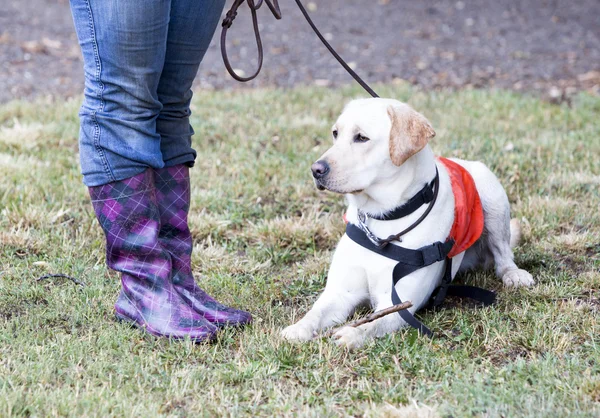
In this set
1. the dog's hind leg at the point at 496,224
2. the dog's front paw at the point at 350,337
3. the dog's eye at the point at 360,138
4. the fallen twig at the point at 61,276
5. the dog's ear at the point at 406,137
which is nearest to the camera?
the dog's front paw at the point at 350,337

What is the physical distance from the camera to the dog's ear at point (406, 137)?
111 inches

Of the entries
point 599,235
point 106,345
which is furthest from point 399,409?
point 599,235

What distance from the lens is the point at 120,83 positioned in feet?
8.24

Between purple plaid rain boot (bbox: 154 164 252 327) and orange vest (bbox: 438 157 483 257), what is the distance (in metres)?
0.91

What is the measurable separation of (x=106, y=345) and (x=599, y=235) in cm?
252

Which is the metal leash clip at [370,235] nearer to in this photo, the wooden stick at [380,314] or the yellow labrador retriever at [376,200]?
the yellow labrador retriever at [376,200]

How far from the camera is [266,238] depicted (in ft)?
12.7

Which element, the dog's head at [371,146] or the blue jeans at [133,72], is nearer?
the blue jeans at [133,72]

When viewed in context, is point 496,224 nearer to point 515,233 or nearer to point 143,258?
point 515,233

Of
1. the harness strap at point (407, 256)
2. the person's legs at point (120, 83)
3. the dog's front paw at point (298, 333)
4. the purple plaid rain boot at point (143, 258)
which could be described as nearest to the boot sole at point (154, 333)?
the purple plaid rain boot at point (143, 258)

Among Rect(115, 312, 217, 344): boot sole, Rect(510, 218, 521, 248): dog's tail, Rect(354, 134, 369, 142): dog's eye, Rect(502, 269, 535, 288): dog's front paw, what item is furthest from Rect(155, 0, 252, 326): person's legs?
Rect(510, 218, 521, 248): dog's tail

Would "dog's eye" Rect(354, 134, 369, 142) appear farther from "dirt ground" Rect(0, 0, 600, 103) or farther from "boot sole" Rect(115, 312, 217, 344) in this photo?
"dirt ground" Rect(0, 0, 600, 103)

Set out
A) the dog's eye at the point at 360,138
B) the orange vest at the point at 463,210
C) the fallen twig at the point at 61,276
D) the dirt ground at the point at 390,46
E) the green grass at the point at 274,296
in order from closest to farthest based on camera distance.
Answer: the green grass at the point at 274,296
the dog's eye at the point at 360,138
the orange vest at the point at 463,210
the fallen twig at the point at 61,276
the dirt ground at the point at 390,46

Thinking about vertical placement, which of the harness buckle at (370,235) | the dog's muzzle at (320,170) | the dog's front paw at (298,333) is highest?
the dog's muzzle at (320,170)
